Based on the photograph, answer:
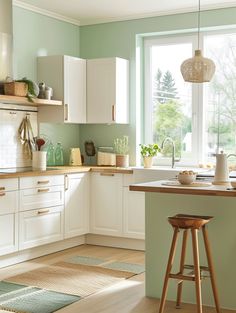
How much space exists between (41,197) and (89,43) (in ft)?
7.42

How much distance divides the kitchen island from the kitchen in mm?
1605

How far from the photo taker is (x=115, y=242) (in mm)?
6309

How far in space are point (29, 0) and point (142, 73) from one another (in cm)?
160

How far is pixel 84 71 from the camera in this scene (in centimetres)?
655

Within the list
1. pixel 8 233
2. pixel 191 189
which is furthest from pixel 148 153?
pixel 191 189

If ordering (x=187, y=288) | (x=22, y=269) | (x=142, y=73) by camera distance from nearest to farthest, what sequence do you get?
(x=187, y=288) < (x=22, y=269) < (x=142, y=73)

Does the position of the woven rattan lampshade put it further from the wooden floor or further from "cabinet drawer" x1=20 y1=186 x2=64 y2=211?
"cabinet drawer" x1=20 y1=186 x2=64 y2=211

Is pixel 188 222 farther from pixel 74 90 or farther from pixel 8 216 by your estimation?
pixel 74 90

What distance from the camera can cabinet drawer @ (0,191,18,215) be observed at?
16.8 feet

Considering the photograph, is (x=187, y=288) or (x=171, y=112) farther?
(x=171, y=112)

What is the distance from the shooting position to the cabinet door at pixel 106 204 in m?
6.16

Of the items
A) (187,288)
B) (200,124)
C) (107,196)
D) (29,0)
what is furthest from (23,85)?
(187,288)

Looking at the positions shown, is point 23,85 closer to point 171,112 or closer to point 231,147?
point 171,112

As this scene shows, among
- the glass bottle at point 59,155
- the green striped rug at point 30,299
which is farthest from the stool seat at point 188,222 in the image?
the glass bottle at point 59,155
